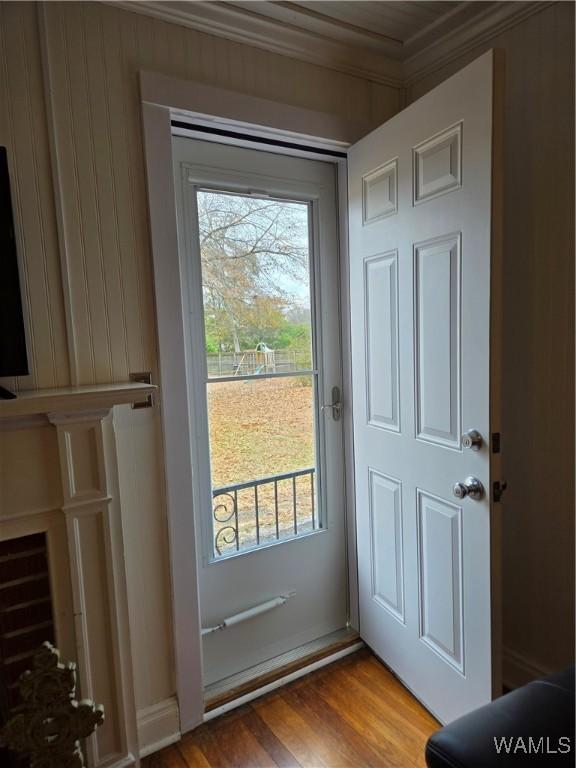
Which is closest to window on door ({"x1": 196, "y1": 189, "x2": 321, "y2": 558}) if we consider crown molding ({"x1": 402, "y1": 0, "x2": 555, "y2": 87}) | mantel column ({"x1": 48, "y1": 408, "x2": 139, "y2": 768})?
mantel column ({"x1": 48, "y1": 408, "x2": 139, "y2": 768})

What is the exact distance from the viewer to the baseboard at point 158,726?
150 centimetres

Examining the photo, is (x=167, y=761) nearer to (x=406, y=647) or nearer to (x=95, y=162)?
(x=406, y=647)

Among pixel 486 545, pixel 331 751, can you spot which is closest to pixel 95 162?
pixel 486 545

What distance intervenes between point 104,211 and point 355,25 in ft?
3.64

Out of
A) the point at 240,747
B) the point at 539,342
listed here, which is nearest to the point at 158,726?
the point at 240,747

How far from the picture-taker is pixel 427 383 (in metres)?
1.51

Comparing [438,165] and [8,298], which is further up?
[438,165]

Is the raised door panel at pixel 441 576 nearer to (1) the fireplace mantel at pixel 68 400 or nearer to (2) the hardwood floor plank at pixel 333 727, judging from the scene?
(2) the hardwood floor plank at pixel 333 727

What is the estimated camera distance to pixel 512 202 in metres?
1.56

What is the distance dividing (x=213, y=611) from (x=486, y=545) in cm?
105

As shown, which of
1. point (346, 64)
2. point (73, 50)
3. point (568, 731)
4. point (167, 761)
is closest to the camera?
point (568, 731)

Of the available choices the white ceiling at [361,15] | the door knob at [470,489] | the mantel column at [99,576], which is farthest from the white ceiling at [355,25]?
the door knob at [470,489]

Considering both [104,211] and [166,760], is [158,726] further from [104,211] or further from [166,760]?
[104,211]

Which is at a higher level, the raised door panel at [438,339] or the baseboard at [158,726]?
the raised door panel at [438,339]
